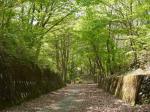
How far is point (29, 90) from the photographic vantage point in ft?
79.5

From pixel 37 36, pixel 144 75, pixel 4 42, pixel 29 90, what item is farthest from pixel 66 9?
pixel 144 75

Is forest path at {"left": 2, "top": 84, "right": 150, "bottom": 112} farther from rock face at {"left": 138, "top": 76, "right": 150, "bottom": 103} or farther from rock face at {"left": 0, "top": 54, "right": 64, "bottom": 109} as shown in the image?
rock face at {"left": 138, "top": 76, "right": 150, "bottom": 103}

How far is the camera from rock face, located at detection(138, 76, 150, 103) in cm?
1786

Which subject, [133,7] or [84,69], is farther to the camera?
[84,69]

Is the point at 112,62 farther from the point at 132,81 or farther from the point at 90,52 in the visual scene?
the point at 132,81

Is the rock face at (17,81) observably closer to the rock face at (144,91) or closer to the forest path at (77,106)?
the forest path at (77,106)

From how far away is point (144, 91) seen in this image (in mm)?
18125

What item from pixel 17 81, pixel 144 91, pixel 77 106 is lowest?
pixel 77 106

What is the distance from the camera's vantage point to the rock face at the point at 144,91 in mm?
17859

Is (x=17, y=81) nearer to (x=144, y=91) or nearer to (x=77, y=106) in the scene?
(x=77, y=106)

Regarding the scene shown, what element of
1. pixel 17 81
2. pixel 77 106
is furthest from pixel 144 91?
pixel 17 81

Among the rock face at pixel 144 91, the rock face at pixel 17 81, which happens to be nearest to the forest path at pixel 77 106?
the rock face at pixel 17 81

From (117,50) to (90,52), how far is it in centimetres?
745

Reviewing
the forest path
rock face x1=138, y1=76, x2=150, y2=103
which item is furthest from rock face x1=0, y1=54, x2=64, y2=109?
rock face x1=138, y1=76, x2=150, y2=103
